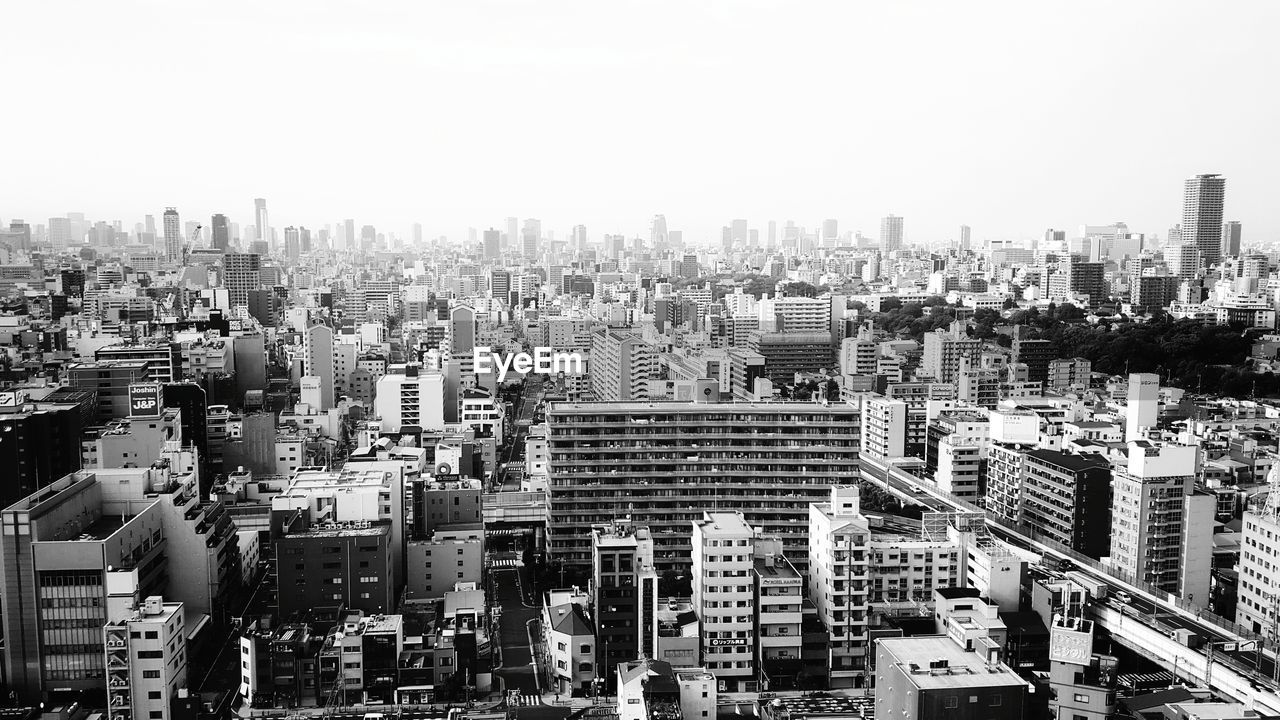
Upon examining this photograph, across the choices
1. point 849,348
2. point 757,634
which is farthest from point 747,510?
point 849,348

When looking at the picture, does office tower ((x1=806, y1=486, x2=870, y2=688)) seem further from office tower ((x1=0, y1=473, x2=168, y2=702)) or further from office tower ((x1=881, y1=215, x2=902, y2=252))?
office tower ((x1=881, y1=215, x2=902, y2=252))

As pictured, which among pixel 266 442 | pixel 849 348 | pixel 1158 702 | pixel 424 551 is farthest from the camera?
pixel 849 348

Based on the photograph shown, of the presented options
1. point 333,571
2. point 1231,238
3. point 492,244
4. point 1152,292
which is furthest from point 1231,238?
point 333,571

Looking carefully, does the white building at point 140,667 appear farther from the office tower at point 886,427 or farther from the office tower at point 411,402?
the office tower at point 886,427

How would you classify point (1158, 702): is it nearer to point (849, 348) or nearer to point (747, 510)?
point (747, 510)

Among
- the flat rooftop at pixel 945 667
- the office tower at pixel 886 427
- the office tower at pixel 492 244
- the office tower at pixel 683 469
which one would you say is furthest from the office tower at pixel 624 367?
the office tower at pixel 492 244

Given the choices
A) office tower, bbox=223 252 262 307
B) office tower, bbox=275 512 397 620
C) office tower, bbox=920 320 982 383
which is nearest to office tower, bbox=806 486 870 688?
office tower, bbox=275 512 397 620

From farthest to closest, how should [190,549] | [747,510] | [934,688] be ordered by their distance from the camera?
[747,510], [190,549], [934,688]

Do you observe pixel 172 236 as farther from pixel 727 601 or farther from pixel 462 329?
pixel 727 601
